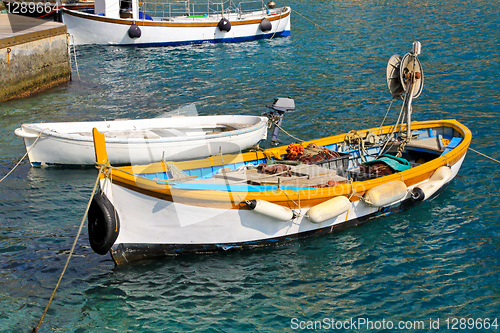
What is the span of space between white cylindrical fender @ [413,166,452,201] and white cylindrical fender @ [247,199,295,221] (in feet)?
10.8

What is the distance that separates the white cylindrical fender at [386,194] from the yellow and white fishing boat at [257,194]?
0.8 inches

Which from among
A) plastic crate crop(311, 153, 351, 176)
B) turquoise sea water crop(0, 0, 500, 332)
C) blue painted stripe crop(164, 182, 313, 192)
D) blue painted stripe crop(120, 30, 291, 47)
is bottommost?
turquoise sea water crop(0, 0, 500, 332)

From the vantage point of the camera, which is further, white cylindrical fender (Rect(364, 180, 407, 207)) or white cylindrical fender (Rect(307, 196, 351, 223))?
white cylindrical fender (Rect(364, 180, 407, 207))

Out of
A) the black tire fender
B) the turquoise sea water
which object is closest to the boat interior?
the black tire fender

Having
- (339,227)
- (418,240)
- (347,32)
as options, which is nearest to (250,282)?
(339,227)

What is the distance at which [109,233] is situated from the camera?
8852mm

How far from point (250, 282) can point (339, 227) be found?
2.57 meters

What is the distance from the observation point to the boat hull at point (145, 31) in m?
29.4

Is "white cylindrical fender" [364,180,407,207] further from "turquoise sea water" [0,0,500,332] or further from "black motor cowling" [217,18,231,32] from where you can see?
"black motor cowling" [217,18,231,32]

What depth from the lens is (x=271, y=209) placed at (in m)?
9.41

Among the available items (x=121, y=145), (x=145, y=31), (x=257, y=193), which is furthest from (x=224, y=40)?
(x=257, y=193)

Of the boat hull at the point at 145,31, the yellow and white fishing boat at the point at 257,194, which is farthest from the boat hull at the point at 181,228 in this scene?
the boat hull at the point at 145,31

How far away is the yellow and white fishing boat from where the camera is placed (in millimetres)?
9047

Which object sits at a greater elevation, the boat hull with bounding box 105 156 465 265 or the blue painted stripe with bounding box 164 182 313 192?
the blue painted stripe with bounding box 164 182 313 192
